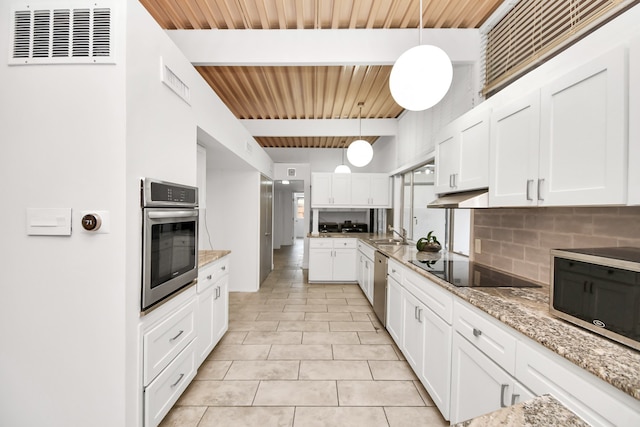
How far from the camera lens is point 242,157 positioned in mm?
3758

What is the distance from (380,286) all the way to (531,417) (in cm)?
277

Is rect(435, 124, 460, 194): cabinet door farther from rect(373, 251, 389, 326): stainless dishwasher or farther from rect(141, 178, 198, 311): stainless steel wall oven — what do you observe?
rect(141, 178, 198, 311): stainless steel wall oven

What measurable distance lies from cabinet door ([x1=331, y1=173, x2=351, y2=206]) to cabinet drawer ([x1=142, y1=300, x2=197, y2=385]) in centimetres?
393

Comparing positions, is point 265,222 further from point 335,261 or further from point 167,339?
point 167,339

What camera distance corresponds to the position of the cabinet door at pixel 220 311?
2643mm

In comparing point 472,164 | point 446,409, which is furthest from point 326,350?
point 472,164

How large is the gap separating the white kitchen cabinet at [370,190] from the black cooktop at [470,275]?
10.4 ft

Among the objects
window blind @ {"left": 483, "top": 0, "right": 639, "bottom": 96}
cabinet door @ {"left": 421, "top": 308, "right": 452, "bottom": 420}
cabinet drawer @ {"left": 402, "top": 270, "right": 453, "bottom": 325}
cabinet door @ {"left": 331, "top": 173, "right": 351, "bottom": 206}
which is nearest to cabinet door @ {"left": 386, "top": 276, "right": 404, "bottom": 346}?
cabinet drawer @ {"left": 402, "top": 270, "right": 453, "bottom": 325}

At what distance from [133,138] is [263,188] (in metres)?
3.77

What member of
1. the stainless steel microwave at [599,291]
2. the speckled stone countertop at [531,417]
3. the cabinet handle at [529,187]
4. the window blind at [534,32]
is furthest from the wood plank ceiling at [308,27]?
the speckled stone countertop at [531,417]

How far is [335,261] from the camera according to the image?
526cm

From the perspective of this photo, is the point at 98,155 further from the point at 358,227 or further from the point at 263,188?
the point at 358,227

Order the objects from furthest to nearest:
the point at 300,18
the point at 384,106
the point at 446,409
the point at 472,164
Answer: the point at 384,106 < the point at 300,18 < the point at 472,164 < the point at 446,409

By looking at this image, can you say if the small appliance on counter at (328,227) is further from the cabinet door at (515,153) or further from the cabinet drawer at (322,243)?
the cabinet door at (515,153)
